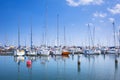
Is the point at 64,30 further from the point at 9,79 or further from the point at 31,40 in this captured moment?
the point at 9,79

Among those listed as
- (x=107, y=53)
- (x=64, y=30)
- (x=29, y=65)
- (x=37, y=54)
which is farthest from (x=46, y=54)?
(x=107, y=53)

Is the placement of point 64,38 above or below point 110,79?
above

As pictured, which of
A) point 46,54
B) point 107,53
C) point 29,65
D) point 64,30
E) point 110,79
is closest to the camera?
point 110,79

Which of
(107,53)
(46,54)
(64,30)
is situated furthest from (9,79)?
(107,53)

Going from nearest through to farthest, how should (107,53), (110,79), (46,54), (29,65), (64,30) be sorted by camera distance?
1. (110,79)
2. (29,65)
3. (46,54)
4. (64,30)
5. (107,53)

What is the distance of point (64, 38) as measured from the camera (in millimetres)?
113875

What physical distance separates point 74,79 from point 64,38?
7332 centimetres

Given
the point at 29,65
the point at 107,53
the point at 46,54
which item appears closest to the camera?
the point at 29,65

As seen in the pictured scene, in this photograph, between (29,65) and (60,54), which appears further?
(60,54)

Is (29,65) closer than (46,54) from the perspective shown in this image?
Yes

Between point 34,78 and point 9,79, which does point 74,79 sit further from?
point 9,79

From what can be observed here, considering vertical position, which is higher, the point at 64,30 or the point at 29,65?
the point at 64,30

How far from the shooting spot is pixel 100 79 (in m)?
40.5

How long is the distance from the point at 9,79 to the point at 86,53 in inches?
2892
